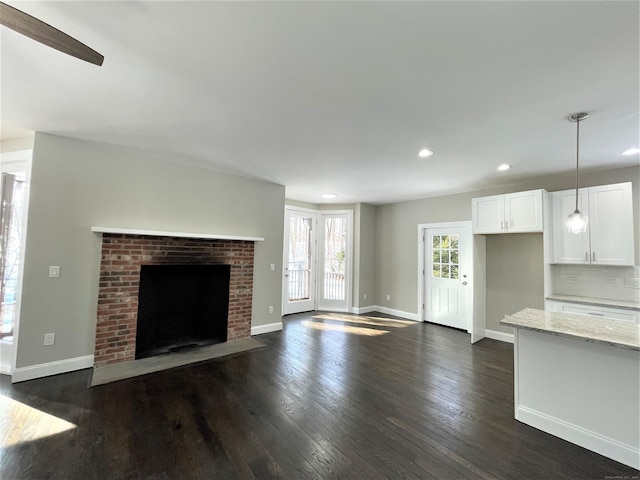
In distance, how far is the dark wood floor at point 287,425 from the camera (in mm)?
1746

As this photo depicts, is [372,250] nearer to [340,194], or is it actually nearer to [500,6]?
[340,194]

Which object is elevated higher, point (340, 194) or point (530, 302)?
point (340, 194)

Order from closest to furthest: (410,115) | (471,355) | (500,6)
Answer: (500,6) → (410,115) → (471,355)

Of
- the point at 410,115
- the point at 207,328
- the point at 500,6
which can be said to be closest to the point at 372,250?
the point at 207,328

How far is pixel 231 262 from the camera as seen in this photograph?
4176mm

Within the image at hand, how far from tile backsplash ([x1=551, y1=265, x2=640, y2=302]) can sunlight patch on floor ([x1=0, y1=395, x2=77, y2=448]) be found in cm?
560

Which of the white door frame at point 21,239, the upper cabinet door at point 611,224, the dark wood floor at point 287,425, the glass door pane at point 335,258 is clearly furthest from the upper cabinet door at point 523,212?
the white door frame at point 21,239

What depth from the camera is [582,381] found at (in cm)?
201

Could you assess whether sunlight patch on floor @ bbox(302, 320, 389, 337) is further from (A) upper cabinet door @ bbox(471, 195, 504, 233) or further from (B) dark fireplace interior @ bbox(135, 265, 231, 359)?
(A) upper cabinet door @ bbox(471, 195, 504, 233)

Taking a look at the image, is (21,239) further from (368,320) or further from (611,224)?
(611,224)

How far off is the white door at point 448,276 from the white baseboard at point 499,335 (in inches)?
11.7

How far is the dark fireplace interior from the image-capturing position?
3.60m

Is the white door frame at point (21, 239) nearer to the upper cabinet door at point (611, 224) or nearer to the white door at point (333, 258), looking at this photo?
the white door at point (333, 258)

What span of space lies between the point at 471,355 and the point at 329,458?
9.12 feet
